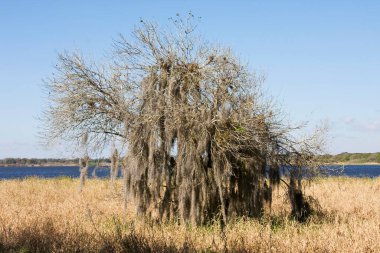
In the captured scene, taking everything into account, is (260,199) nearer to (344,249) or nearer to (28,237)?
(344,249)

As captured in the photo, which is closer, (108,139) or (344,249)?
(344,249)

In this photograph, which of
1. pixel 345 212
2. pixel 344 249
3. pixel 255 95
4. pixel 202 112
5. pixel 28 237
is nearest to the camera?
pixel 344 249

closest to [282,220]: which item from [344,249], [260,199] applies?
[260,199]

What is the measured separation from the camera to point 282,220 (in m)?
16.3

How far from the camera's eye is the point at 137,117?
15.1 metres

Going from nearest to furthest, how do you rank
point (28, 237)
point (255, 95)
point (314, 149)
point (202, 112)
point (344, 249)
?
1. point (344, 249)
2. point (28, 237)
3. point (202, 112)
4. point (255, 95)
5. point (314, 149)

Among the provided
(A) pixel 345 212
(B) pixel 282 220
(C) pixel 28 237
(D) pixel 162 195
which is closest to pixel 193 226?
(D) pixel 162 195

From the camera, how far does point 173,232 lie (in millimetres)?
12500

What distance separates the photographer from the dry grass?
33.2ft

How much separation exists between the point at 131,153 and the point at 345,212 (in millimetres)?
7922

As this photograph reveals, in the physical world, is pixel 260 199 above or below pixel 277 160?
below

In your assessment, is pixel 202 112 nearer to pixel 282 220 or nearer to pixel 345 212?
pixel 282 220

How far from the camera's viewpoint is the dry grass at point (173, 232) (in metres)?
10.1

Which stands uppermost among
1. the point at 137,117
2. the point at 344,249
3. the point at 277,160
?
the point at 137,117
